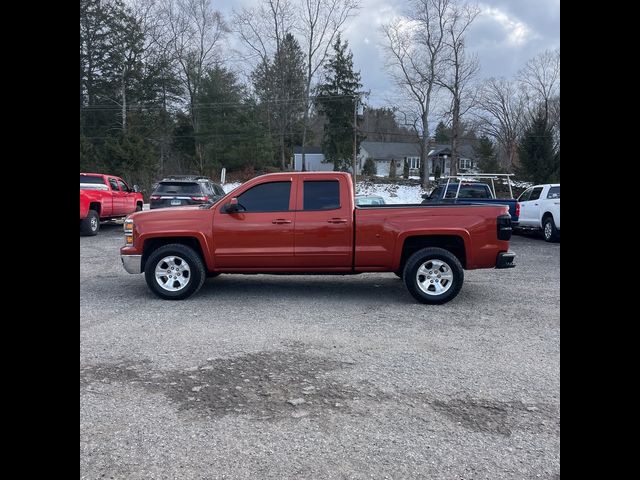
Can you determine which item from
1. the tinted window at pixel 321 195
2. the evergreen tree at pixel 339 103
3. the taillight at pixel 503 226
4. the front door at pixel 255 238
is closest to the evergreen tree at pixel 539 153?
the evergreen tree at pixel 339 103

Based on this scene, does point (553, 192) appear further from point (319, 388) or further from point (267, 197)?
point (319, 388)

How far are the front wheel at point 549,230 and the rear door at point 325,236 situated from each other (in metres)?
9.63

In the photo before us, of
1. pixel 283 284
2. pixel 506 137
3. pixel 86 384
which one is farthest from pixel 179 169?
pixel 86 384

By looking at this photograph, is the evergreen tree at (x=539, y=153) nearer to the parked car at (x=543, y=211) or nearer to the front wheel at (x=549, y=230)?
the parked car at (x=543, y=211)

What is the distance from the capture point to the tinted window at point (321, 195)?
23.8ft

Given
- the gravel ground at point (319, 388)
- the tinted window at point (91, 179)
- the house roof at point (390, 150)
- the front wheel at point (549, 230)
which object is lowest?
the gravel ground at point (319, 388)

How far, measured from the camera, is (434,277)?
7020 mm

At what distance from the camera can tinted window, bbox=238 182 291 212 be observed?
7.28 metres

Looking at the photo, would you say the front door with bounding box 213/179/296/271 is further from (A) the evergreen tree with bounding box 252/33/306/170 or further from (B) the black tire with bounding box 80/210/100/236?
(A) the evergreen tree with bounding box 252/33/306/170

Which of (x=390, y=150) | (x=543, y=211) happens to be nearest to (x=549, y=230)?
(x=543, y=211)
